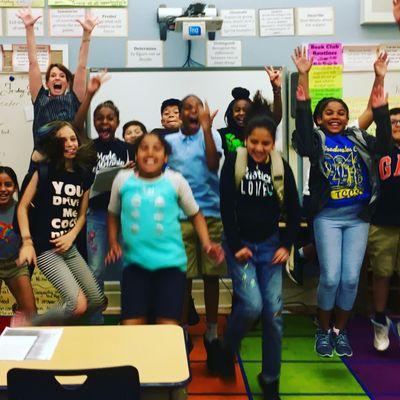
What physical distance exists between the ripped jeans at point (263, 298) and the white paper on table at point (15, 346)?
1.03m

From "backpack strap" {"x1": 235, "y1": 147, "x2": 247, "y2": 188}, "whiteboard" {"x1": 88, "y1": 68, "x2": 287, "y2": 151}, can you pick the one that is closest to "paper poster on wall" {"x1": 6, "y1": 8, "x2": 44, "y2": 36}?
"whiteboard" {"x1": 88, "y1": 68, "x2": 287, "y2": 151}

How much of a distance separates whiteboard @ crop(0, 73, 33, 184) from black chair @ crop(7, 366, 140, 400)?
2.93 meters

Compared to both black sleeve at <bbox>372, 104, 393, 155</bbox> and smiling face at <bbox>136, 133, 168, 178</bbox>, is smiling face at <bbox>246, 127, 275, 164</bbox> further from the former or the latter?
black sleeve at <bbox>372, 104, 393, 155</bbox>

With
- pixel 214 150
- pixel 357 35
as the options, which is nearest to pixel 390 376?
pixel 214 150

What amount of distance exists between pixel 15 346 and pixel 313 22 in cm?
328

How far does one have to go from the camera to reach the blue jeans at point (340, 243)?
2.84 meters

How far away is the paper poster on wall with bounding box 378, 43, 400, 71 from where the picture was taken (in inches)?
156

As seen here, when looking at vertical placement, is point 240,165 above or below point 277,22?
below

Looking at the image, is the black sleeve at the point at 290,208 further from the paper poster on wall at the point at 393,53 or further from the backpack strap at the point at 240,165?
the paper poster on wall at the point at 393,53

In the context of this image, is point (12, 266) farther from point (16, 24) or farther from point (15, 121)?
point (16, 24)

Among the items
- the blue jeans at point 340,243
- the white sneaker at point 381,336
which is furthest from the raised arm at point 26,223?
the white sneaker at point 381,336

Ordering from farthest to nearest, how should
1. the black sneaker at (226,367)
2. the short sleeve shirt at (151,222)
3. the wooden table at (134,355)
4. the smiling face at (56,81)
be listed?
the smiling face at (56,81) → the black sneaker at (226,367) → the short sleeve shirt at (151,222) → the wooden table at (134,355)

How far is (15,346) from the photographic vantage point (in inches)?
61.3

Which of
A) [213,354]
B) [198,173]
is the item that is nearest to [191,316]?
[213,354]
